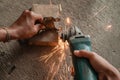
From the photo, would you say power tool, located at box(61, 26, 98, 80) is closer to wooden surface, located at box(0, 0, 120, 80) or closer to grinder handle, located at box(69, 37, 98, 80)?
grinder handle, located at box(69, 37, 98, 80)

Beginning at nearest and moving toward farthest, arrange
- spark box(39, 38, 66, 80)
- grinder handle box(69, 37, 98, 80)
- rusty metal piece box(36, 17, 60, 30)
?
grinder handle box(69, 37, 98, 80) < rusty metal piece box(36, 17, 60, 30) < spark box(39, 38, 66, 80)

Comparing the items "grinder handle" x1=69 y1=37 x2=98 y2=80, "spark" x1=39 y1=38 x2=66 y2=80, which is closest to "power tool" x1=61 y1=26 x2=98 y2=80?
"grinder handle" x1=69 y1=37 x2=98 y2=80

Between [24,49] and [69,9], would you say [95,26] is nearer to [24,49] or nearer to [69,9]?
[69,9]

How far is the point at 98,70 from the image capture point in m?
1.33

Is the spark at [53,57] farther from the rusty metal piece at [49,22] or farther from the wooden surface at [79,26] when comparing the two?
the rusty metal piece at [49,22]

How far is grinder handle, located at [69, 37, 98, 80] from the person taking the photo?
4.27 ft

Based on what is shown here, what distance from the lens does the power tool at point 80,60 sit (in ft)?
4.27

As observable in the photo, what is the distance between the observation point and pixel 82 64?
1319 mm

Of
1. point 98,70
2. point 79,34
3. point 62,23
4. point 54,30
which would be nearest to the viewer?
point 98,70

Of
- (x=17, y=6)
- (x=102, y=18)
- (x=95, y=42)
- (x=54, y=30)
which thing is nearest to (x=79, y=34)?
(x=54, y=30)

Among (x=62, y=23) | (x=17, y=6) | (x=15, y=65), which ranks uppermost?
(x=17, y=6)

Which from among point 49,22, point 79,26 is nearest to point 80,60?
point 49,22

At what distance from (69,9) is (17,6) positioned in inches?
13.4

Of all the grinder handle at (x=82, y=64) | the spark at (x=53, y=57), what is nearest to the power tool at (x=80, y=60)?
the grinder handle at (x=82, y=64)
